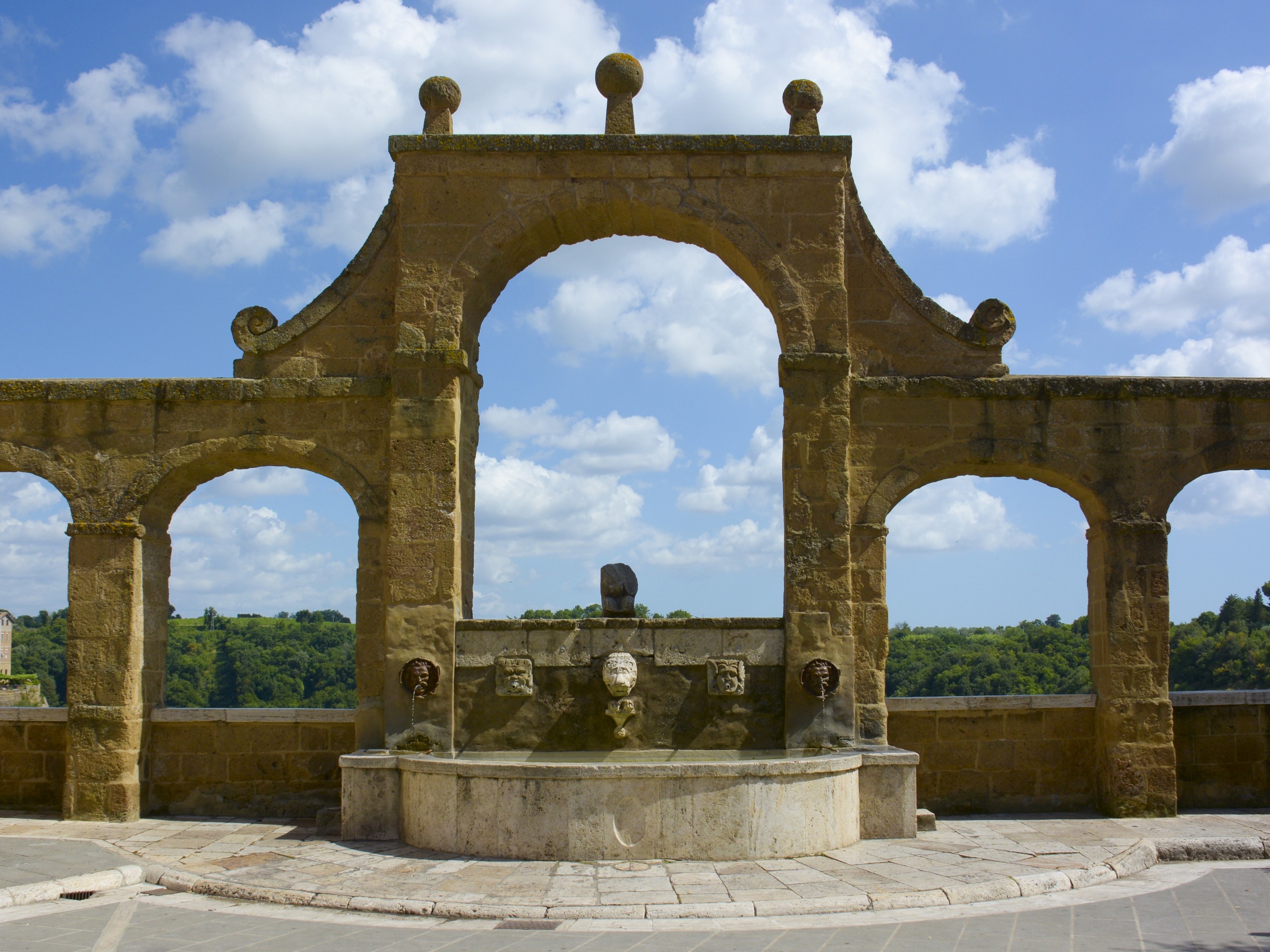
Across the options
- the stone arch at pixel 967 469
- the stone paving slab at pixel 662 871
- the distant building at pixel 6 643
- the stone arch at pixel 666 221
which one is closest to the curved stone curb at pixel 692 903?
the stone paving slab at pixel 662 871

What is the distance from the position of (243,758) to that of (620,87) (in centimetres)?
672

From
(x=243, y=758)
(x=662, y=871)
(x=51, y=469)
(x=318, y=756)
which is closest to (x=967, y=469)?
(x=662, y=871)

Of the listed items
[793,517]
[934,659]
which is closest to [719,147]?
[793,517]

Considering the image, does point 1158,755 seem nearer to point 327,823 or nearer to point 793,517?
point 793,517

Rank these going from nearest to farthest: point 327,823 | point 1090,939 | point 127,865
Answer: point 1090,939
point 127,865
point 327,823

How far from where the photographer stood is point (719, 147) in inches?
360

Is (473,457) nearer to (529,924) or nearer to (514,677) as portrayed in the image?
(514,677)

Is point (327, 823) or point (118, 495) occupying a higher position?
point (118, 495)

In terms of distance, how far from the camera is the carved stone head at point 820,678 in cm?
855

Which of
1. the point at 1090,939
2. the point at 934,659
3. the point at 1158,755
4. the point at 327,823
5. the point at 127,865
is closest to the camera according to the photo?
the point at 1090,939

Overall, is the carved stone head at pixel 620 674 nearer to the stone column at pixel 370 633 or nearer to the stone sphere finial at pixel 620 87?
the stone column at pixel 370 633

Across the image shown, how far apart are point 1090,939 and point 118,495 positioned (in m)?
8.02

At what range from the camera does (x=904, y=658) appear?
3117 cm

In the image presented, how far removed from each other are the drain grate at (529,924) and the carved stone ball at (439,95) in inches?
262
